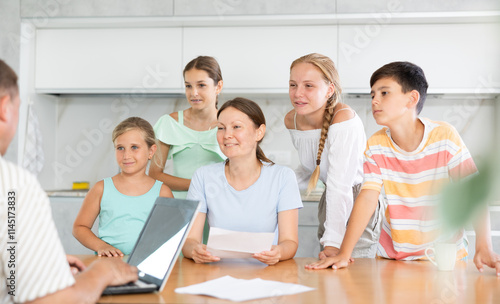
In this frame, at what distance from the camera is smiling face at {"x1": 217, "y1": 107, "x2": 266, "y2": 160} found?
1623 mm

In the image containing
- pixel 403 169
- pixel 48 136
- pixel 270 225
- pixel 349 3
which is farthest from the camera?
pixel 48 136

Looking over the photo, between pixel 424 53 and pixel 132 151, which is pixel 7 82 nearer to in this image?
pixel 132 151

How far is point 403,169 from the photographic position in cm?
147

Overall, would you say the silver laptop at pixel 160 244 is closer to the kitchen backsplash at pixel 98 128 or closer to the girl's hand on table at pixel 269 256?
the girl's hand on table at pixel 269 256

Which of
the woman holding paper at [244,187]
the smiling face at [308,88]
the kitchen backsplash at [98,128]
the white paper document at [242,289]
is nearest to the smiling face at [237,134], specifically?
the woman holding paper at [244,187]

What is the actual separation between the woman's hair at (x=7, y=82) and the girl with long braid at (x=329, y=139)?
3.44 feet

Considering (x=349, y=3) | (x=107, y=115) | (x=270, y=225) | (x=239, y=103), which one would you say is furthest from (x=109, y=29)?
(x=270, y=225)

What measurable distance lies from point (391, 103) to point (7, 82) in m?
1.10

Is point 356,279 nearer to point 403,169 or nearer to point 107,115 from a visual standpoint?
point 403,169

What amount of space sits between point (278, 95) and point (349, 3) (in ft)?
2.31

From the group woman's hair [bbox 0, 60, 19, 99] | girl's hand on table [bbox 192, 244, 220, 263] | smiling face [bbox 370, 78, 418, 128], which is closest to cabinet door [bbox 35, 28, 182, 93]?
smiling face [bbox 370, 78, 418, 128]

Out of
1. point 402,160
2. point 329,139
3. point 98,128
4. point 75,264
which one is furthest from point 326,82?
point 98,128

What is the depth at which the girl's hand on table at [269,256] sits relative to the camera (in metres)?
1.26

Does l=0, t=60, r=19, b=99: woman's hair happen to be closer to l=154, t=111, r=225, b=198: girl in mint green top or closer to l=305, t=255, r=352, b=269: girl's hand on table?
l=305, t=255, r=352, b=269: girl's hand on table
